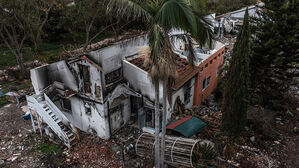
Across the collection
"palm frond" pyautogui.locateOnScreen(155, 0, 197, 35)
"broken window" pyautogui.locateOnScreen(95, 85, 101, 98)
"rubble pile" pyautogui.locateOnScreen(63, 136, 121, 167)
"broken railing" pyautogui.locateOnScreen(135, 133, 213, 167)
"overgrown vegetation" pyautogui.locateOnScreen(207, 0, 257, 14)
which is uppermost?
"palm frond" pyautogui.locateOnScreen(155, 0, 197, 35)

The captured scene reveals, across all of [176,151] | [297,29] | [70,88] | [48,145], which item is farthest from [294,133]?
[48,145]

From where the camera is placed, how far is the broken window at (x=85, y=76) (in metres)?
12.0

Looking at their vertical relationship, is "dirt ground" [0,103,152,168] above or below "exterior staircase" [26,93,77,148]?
below

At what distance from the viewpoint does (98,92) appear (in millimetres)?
12125

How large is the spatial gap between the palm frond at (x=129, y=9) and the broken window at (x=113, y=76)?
→ 210 inches

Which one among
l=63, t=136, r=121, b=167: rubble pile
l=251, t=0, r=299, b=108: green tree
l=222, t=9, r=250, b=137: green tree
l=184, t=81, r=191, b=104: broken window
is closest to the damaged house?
l=184, t=81, r=191, b=104: broken window

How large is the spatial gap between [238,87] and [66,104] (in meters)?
9.42

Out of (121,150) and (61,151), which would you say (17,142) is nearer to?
(61,151)

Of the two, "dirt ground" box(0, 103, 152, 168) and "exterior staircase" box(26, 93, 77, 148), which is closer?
"dirt ground" box(0, 103, 152, 168)

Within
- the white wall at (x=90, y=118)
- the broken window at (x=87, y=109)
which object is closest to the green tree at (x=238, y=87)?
the white wall at (x=90, y=118)

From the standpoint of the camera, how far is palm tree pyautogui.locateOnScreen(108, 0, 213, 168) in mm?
6738

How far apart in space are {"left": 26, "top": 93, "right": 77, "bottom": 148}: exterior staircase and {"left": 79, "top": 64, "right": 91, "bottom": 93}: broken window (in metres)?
1.98

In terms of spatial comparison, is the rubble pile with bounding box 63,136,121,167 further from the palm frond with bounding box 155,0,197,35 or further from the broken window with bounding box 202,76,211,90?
the palm frond with bounding box 155,0,197,35

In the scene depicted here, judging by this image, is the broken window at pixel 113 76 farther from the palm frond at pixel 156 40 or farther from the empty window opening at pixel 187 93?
the palm frond at pixel 156 40
